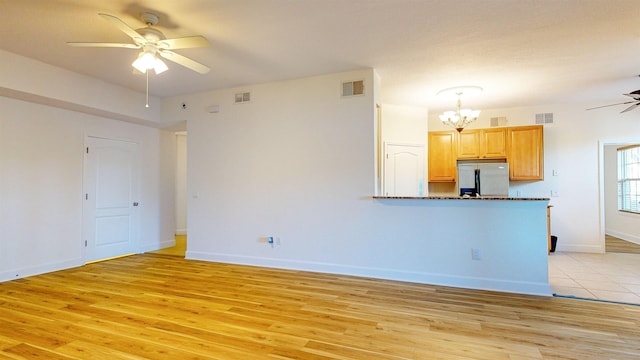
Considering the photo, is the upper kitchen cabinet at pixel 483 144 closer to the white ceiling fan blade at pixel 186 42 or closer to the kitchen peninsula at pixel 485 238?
the kitchen peninsula at pixel 485 238

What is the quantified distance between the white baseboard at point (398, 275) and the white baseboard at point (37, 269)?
1.74m

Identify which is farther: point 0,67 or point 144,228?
point 144,228

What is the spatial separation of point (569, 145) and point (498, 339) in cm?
506

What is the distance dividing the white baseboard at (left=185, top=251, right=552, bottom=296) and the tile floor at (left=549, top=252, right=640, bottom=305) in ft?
1.18

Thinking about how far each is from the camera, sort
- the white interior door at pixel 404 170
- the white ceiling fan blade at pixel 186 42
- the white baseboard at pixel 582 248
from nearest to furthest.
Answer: the white ceiling fan blade at pixel 186 42 → the white baseboard at pixel 582 248 → the white interior door at pixel 404 170

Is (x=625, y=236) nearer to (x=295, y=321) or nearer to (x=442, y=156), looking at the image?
(x=442, y=156)

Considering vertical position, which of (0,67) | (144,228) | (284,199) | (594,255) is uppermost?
(0,67)

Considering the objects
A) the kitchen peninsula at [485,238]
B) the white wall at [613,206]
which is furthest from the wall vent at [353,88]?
the white wall at [613,206]

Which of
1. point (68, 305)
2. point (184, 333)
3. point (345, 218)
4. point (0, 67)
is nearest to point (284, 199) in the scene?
point (345, 218)

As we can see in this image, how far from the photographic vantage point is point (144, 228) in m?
5.90

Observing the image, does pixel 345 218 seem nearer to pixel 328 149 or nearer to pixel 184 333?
pixel 328 149

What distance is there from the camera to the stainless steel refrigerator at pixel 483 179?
587cm

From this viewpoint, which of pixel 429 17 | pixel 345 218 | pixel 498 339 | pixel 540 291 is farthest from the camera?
pixel 345 218

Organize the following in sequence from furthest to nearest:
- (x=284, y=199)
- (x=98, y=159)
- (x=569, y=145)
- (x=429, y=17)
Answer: (x=569, y=145), (x=98, y=159), (x=284, y=199), (x=429, y=17)
